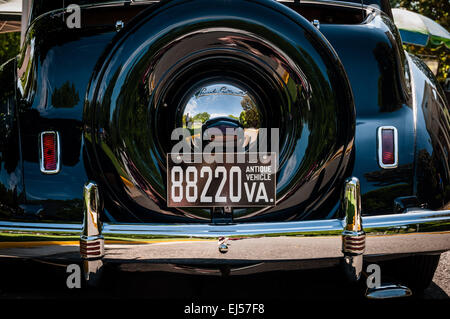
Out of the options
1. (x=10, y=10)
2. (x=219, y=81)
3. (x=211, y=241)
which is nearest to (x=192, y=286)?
(x=211, y=241)

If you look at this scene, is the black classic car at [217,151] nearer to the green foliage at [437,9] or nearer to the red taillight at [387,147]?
the red taillight at [387,147]

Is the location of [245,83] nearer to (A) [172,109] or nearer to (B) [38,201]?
(A) [172,109]

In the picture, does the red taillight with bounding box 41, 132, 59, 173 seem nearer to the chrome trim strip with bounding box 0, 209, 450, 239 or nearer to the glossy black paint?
the glossy black paint

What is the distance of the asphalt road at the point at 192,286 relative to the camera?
233 cm

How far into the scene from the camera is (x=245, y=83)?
1.73 m

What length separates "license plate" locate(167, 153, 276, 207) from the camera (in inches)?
65.3

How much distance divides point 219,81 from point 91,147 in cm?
55
